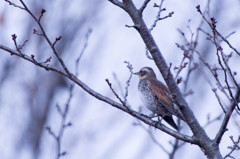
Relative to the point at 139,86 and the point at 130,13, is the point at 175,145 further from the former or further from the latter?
the point at 130,13

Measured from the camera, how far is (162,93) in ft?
21.5

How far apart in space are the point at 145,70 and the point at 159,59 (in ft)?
14.0

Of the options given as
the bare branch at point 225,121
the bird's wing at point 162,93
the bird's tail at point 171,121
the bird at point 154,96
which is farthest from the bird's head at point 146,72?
the bare branch at point 225,121

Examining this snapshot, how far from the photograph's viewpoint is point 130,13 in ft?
A: 13.1

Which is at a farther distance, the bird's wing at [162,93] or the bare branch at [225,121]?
the bird's wing at [162,93]

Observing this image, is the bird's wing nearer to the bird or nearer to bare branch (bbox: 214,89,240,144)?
the bird

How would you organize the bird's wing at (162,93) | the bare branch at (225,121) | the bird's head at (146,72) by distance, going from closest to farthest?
the bare branch at (225,121) → the bird's wing at (162,93) → the bird's head at (146,72)

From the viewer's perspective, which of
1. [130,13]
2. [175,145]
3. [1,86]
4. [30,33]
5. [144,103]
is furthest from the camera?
[30,33]

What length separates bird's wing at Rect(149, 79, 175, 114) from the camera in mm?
6094

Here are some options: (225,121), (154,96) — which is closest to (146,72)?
(154,96)

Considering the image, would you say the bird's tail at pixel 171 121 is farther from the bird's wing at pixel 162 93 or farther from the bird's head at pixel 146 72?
the bird's head at pixel 146 72

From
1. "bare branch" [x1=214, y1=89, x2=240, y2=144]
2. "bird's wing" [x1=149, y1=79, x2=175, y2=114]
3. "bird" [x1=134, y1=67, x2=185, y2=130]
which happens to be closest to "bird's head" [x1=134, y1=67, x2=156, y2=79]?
"bird" [x1=134, y1=67, x2=185, y2=130]

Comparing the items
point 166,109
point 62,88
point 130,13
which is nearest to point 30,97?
point 62,88

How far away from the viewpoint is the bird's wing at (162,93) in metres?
6.09
